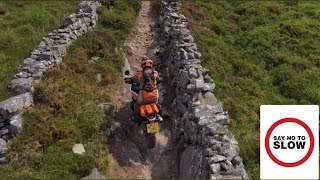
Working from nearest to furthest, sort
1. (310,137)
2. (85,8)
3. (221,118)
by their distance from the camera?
(310,137) → (221,118) → (85,8)

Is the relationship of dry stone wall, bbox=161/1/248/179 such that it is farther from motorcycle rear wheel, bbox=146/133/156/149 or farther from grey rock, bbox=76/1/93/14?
grey rock, bbox=76/1/93/14

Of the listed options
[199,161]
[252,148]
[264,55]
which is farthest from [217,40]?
[199,161]

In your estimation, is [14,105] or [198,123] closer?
[198,123]

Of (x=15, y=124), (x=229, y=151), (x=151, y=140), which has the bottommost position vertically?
(x=151, y=140)

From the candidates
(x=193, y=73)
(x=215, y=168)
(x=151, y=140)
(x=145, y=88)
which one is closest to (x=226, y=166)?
(x=215, y=168)

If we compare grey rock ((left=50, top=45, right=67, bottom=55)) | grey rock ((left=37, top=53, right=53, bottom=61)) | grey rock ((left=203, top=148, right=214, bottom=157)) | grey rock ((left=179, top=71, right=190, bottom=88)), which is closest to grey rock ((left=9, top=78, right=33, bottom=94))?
grey rock ((left=37, top=53, right=53, bottom=61))

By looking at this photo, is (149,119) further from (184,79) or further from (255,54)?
(255,54)

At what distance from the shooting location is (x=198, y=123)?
11312 mm

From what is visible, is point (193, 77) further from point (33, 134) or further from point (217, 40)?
point (217, 40)

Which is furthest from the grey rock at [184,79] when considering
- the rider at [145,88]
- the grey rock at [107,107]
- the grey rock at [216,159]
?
the grey rock at [216,159]

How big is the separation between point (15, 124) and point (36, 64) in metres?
4.30

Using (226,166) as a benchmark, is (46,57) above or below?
above

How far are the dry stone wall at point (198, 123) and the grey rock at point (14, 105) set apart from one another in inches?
227

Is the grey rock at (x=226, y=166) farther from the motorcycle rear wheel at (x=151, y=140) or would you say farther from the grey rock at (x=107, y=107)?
the grey rock at (x=107, y=107)
